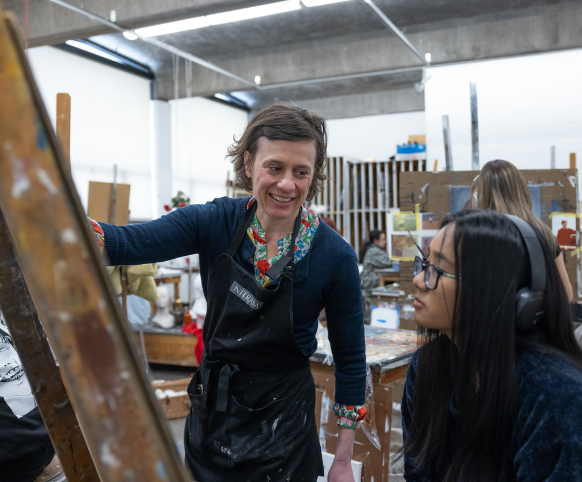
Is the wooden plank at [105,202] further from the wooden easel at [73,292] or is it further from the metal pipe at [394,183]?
the metal pipe at [394,183]

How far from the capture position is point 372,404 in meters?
2.31

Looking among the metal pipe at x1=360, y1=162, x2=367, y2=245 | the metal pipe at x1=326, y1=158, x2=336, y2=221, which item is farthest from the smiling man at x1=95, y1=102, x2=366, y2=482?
the metal pipe at x1=326, y1=158, x2=336, y2=221

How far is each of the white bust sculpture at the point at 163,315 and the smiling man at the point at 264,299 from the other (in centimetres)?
394

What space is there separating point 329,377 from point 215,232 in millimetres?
1285

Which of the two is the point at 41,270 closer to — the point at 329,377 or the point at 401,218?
the point at 329,377

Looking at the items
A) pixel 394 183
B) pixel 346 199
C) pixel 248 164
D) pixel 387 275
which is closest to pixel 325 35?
pixel 394 183

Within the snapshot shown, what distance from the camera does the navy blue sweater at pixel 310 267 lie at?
1.31 m

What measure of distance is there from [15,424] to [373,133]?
35.4ft

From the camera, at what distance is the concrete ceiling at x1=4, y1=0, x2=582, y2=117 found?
20.2 feet

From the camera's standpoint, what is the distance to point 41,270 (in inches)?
12.7

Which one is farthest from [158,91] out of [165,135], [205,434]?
[205,434]

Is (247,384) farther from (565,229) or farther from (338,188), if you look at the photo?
(338,188)

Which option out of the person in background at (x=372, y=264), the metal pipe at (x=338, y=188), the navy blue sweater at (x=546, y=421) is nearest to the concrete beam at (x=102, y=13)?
the person in background at (x=372, y=264)

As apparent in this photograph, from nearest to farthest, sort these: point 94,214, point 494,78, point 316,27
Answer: point 94,214
point 494,78
point 316,27
